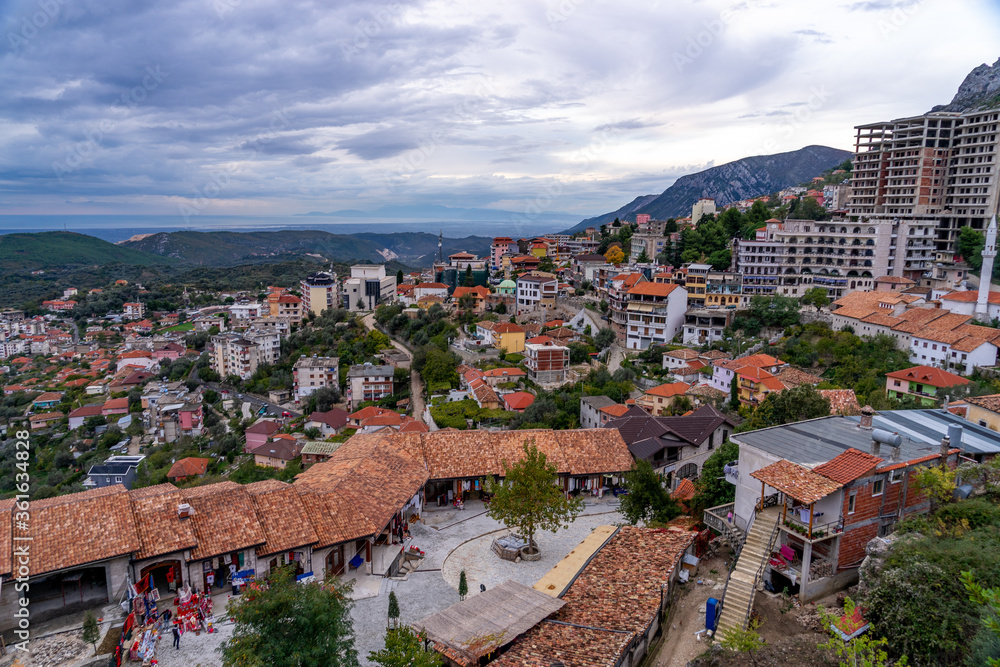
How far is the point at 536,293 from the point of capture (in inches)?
1998

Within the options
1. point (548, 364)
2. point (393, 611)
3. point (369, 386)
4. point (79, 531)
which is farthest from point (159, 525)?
point (369, 386)

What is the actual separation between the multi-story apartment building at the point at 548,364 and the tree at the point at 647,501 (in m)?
21.0

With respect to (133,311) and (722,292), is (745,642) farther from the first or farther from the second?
(133,311)

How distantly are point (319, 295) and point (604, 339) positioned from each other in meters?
40.0

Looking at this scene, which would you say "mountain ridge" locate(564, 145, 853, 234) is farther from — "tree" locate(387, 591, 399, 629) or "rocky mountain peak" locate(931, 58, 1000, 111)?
"tree" locate(387, 591, 399, 629)

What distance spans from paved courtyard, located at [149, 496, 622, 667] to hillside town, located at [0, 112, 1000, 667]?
91mm

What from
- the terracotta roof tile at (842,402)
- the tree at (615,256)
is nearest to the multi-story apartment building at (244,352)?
the tree at (615,256)

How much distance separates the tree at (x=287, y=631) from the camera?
8.35 metres

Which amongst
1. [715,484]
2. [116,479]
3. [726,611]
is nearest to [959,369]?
[715,484]

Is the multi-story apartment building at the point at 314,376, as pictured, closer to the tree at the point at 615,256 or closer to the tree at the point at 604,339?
the tree at the point at 604,339

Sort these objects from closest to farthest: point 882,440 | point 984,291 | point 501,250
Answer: point 882,440 → point 984,291 → point 501,250

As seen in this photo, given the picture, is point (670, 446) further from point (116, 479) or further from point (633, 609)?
point (116, 479)

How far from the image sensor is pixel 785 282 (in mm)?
42250

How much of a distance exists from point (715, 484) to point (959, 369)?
18.6 m
